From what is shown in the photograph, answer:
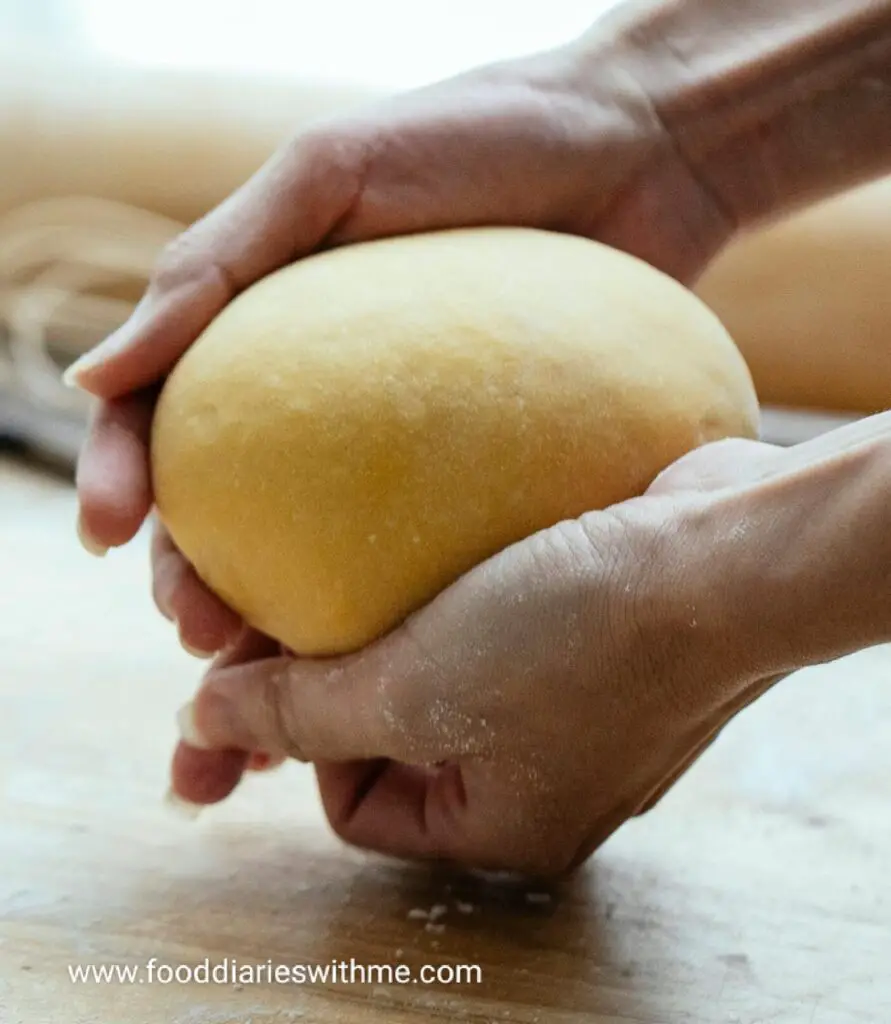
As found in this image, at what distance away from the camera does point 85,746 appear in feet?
3.81

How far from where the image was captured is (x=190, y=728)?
1004 millimetres

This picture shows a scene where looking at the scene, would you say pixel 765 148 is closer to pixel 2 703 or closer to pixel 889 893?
pixel 889 893

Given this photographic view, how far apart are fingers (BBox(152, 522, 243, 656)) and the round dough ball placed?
0.06 m

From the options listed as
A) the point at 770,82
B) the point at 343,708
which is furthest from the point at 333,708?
the point at 770,82

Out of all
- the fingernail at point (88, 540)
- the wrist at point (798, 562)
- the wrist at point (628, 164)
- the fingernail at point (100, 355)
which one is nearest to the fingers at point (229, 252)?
the fingernail at point (100, 355)

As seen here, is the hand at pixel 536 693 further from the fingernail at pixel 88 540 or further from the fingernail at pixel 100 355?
the fingernail at pixel 100 355

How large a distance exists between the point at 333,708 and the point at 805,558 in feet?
1.17

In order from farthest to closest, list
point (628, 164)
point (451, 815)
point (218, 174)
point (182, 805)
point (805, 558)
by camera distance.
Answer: point (218, 174), point (628, 164), point (182, 805), point (451, 815), point (805, 558)

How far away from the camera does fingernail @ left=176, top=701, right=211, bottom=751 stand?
100 centimetres

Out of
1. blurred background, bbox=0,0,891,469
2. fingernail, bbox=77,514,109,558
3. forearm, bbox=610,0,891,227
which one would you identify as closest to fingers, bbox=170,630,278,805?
fingernail, bbox=77,514,109,558

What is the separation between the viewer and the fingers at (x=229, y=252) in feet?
3.22

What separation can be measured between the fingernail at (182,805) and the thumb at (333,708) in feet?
0.18

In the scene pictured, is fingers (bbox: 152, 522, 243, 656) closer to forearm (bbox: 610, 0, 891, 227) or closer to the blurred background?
forearm (bbox: 610, 0, 891, 227)

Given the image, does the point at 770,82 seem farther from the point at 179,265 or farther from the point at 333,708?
the point at 333,708
